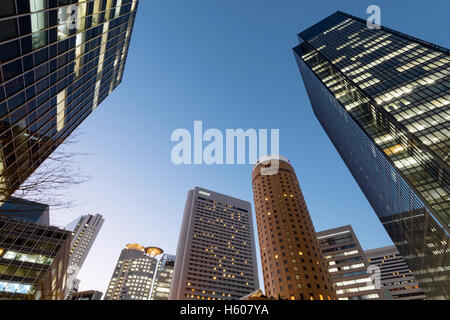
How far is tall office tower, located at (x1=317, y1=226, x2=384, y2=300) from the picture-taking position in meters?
79.9

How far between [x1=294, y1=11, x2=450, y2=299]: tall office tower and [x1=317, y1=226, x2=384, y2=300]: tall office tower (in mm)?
31153

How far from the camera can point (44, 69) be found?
65.4 ft

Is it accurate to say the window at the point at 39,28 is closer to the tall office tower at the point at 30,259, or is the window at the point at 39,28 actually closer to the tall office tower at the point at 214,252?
the tall office tower at the point at 30,259

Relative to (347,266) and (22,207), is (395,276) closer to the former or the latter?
(347,266)

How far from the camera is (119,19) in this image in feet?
104

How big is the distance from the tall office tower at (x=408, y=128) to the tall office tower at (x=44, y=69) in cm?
4673

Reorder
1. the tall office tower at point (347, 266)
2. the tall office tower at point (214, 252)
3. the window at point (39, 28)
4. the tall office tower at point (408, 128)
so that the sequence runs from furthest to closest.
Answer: the tall office tower at point (214, 252) < the tall office tower at point (347, 266) < the tall office tower at point (408, 128) < the window at point (39, 28)

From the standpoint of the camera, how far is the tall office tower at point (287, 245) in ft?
243

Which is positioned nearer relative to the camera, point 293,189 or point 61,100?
point 61,100

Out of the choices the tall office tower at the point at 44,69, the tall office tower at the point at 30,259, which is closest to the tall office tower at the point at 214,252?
the tall office tower at the point at 30,259

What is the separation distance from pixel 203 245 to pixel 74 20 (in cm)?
13172

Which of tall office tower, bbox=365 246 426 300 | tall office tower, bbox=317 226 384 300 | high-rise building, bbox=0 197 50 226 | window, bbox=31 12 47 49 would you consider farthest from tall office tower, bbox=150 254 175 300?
window, bbox=31 12 47 49

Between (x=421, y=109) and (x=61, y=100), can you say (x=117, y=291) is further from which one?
(x=421, y=109)
